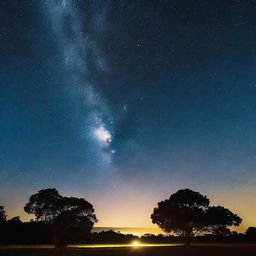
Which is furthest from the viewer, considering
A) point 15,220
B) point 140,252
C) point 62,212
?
point 15,220

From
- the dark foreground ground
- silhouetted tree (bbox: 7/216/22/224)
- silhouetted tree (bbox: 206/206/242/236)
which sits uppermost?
silhouetted tree (bbox: 7/216/22/224)

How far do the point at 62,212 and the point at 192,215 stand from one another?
59.9 feet

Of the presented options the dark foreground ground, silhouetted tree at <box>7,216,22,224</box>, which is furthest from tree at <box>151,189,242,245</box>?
silhouetted tree at <box>7,216,22,224</box>

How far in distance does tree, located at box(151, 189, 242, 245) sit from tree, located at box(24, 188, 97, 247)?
11454 mm

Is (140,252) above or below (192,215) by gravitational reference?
below

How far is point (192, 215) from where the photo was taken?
139 feet

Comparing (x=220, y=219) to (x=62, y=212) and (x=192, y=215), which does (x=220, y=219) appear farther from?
(x=62, y=212)

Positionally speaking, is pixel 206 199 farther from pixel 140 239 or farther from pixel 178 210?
pixel 140 239

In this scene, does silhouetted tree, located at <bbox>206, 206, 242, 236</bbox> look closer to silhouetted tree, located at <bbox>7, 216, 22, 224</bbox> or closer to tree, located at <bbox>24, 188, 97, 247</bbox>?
tree, located at <bbox>24, 188, 97, 247</bbox>

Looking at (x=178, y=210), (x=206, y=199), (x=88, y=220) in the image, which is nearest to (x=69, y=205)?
(x=88, y=220)

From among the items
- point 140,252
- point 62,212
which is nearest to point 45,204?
point 62,212

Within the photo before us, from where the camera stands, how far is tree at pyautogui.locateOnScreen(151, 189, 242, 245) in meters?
42.7

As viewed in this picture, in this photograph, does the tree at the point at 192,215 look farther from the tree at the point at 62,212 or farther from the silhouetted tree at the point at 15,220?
the silhouetted tree at the point at 15,220

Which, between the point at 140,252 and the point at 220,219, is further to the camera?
the point at 220,219
